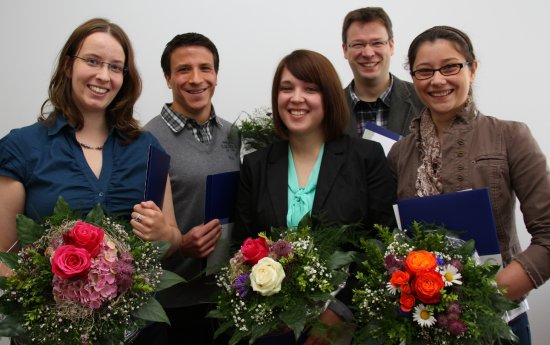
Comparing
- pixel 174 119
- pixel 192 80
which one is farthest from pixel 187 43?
pixel 174 119

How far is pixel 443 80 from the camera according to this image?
5.87 ft

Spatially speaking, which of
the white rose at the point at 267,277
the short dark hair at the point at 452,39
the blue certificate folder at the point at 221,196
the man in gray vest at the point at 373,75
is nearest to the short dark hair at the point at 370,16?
the man in gray vest at the point at 373,75

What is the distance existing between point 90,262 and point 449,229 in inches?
42.7

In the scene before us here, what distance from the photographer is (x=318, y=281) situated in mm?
1521

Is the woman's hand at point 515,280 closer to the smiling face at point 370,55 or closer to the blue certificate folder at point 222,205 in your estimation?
the blue certificate folder at point 222,205

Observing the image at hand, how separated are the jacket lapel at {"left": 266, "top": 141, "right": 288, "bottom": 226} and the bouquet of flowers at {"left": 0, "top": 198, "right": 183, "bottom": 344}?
1.68 ft

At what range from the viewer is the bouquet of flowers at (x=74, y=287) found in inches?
55.4

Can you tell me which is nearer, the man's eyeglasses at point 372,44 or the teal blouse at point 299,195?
the teal blouse at point 299,195

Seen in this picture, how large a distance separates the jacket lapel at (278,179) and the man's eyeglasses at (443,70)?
0.60 m

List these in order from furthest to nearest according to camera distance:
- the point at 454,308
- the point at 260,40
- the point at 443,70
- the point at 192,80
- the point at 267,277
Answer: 1. the point at 260,40
2. the point at 192,80
3. the point at 443,70
4. the point at 267,277
5. the point at 454,308

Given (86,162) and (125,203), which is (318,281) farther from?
(86,162)

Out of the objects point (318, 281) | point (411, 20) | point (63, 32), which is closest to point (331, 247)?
point (318, 281)

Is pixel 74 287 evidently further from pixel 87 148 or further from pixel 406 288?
pixel 406 288

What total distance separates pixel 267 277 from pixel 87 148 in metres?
0.89
